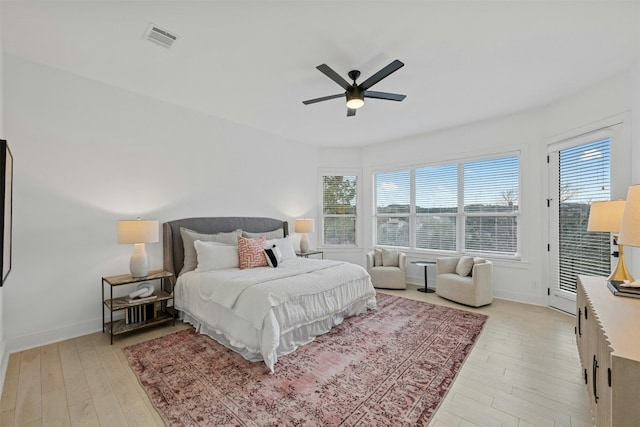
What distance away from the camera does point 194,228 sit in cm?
392

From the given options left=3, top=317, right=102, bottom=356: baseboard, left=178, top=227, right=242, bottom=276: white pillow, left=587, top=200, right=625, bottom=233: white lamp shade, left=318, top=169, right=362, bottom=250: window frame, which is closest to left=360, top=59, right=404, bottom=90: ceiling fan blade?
left=587, top=200, right=625, bottom=233: white lamp shade

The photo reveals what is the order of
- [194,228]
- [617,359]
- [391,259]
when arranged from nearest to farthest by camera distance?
1. [617,359]
2. [194,228]
3. [391,259]

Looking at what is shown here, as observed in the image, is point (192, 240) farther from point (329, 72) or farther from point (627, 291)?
point (627, 291)

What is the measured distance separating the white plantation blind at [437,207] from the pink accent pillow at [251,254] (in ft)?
10.6

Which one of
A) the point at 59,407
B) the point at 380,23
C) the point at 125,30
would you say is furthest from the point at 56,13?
the point at 59,407

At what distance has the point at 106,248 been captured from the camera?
3225mm

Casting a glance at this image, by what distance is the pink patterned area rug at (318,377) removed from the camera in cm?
184

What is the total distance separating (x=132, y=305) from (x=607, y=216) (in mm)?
4479

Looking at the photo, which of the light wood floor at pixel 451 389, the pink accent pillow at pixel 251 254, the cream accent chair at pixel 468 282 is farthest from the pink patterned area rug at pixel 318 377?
the pink accent pillow at pixel 251 254

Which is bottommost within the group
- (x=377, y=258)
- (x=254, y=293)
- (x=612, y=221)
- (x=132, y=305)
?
(x=132, y=305)

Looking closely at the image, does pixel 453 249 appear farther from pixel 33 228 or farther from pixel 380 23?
pixel 33 228

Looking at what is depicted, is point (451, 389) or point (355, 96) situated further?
point (355, 96)

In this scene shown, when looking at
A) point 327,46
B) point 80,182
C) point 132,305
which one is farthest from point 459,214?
point 80,182

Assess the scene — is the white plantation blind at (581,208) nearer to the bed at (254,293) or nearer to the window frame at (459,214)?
the window frame at (459,214)
